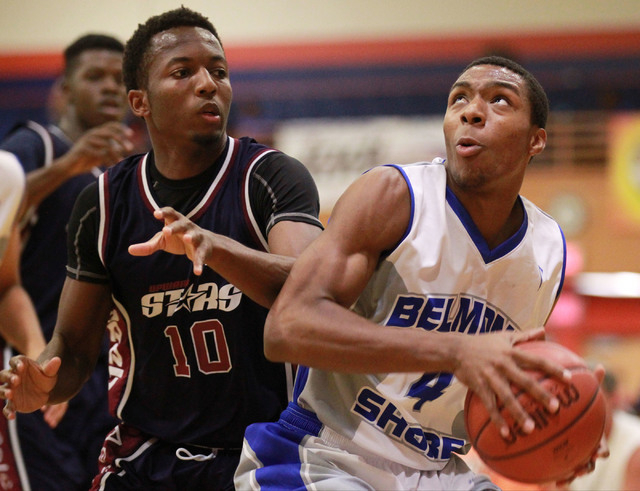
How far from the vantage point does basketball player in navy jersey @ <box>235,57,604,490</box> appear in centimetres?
254

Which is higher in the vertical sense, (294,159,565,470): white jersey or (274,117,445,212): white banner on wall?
(294,159,565,470): white jersey

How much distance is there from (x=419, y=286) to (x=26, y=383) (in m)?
1.39

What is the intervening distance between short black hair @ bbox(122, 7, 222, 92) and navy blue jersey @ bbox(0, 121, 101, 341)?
1397 millimetres

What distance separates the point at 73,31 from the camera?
1188 cm

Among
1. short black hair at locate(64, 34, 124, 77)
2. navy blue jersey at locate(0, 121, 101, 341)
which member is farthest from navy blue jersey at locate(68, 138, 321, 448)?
short black hair at locate(64, 34, 124, 77)

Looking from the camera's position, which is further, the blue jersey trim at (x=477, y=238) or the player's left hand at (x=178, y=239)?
the blue jersey trim at (x=477, y=238)

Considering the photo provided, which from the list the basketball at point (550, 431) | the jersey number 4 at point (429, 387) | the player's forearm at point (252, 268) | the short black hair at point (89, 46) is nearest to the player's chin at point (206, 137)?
the player's forearm at point (252, 268)

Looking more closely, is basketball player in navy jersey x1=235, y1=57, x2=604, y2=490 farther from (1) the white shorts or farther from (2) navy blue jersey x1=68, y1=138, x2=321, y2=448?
(2) navy blue jersey x1=68, y1=138, x2=321, y2=448

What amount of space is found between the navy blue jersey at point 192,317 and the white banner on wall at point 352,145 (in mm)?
8461

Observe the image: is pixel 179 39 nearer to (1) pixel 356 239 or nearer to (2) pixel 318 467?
(1) pixel 356 239

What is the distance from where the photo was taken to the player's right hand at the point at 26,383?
296 centimetres

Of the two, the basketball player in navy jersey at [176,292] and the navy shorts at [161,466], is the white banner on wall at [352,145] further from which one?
the navy shorts at [161,466]

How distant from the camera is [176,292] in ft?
10.1

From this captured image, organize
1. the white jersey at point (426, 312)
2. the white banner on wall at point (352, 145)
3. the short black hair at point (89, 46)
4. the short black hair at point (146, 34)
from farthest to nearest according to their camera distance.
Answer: the white banner on wall at point (352, 145), the short black hair at point (89, 46), the short black hair at point (146, 34), the white jersey at point (426, 312)
